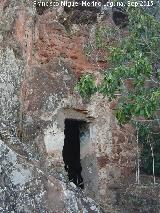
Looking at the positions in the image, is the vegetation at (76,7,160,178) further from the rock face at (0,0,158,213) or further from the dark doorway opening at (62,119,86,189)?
the dark doorway opening at (62,119,86,189)

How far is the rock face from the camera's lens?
803 centimetres

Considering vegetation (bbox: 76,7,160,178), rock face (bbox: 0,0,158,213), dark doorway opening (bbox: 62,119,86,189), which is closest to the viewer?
vegetation (bbox: 76,7,160,178)

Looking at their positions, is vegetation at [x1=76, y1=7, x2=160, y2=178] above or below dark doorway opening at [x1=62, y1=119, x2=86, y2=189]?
above

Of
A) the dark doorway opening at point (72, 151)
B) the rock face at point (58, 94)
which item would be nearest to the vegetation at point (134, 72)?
the rock face at point (58, 94)

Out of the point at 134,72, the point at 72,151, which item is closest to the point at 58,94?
the point at 72,151

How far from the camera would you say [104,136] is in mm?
9492

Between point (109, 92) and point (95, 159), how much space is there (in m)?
3.47

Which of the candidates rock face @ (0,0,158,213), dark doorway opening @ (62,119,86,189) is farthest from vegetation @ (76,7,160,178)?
dark doorway opening @ (62,119,86,189)

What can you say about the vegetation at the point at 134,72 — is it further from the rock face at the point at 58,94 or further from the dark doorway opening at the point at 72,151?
the dark doorway opening at the point at 72,151

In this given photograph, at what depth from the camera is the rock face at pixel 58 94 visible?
8031 millimetres

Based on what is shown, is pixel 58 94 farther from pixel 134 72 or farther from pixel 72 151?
pixel 134 72

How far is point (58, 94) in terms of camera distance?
358 inches

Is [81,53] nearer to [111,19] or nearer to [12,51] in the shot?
[111,19]

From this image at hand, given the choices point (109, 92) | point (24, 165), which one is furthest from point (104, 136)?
point (24, 165)
